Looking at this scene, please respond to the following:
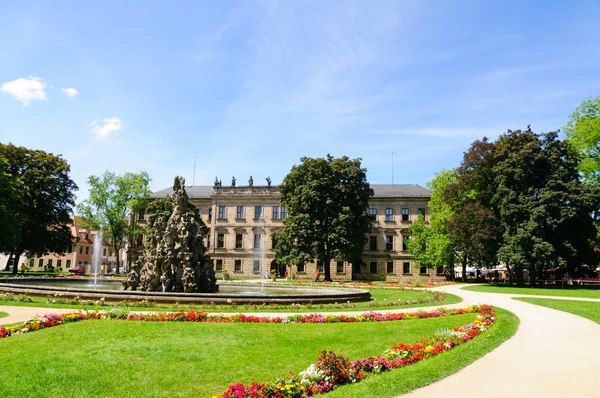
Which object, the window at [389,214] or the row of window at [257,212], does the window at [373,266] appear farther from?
the row of window at [257,212]

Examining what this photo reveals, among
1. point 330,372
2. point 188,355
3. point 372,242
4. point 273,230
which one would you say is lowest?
point 188,355

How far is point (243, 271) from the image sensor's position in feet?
211

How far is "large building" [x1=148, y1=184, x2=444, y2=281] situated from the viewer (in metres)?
62.6

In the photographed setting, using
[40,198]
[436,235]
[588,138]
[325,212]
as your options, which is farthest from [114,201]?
[588,138]

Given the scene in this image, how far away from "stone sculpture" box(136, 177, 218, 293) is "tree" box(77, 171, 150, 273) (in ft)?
129

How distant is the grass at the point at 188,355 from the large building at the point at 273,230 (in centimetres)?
4932

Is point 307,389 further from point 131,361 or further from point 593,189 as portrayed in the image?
point 593,189

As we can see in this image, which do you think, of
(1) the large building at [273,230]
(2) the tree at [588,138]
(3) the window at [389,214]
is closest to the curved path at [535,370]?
(2) the tree at [588,138]

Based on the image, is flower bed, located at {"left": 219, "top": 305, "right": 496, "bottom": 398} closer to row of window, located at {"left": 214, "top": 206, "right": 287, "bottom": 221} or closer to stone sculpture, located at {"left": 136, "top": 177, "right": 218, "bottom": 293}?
stone sculpture, located at {"left": 136, "top": 177, "right": 218, "bottom": 293}

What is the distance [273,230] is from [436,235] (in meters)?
24.5

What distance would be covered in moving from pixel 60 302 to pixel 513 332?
18.3 m

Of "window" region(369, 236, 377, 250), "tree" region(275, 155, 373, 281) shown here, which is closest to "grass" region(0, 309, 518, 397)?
"tree" region(275, 155, 373, 281)

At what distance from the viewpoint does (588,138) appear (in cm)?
4103

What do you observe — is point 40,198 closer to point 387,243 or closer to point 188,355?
point 387,243
